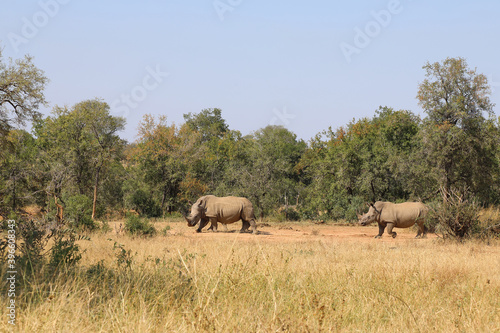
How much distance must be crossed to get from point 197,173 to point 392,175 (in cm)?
1597

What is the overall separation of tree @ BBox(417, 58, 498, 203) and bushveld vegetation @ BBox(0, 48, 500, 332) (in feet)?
0.22

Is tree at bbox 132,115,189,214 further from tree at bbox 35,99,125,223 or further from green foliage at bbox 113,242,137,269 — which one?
green foliage at bbox 113,242,137,269

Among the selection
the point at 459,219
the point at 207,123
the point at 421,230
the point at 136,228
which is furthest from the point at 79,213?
the point at 207,123

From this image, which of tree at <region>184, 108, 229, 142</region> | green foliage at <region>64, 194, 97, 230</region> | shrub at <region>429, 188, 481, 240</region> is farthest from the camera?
tree at <region>184, 108, 229, 142</region>

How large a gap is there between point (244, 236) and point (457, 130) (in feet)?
38.0

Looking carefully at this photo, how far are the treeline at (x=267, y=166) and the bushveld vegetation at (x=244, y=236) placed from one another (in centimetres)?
10

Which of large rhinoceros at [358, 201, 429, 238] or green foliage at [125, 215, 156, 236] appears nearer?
Answer: green foliage at [125, 215, 156, 236]

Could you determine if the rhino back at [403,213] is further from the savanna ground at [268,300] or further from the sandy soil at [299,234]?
the savanna ground at [268,300]

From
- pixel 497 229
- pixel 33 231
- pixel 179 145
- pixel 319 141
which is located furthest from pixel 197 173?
pixel 33 231

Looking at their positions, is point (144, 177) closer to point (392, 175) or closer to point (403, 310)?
point (392, 175)

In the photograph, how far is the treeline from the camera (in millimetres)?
22828

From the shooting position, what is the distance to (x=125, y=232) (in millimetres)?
16172

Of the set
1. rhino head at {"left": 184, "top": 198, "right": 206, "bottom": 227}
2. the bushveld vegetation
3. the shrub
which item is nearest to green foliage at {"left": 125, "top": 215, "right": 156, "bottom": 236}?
the bushveld vegetation

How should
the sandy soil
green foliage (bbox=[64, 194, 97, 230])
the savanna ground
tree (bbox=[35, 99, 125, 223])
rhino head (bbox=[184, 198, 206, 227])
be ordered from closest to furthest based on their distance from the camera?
the savanna ground < green foliage (bbox=[64, 194, 97, 230]) < the sandy soil < rhino head (bbox=[184, 198, 206, 227]) < tree (bbox=[35, 99, 125, 223])
